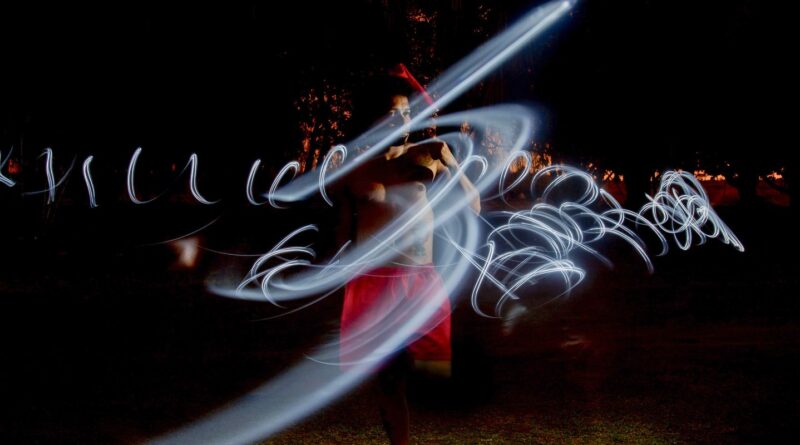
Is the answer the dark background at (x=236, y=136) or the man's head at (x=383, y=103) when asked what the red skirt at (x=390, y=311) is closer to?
the man's head at (x=383, y=103)

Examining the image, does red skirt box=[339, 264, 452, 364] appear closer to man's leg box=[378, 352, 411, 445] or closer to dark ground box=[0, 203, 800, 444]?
man's leg box=[378, 352, 411, 445]

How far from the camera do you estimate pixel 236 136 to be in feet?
59.2

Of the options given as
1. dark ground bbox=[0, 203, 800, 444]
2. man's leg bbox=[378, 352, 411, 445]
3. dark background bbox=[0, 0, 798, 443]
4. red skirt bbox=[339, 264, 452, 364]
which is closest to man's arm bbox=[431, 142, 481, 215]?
red skirt bbox=[339, 264, 452, 364]

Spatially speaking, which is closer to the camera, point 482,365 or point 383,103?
point 383,103

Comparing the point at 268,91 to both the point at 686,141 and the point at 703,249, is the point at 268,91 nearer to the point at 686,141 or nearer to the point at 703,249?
the point at 703,249

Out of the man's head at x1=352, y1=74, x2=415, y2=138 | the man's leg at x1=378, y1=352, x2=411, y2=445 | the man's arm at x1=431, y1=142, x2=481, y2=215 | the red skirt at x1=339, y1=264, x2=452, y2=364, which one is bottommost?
the man's leg at x1=378, y1=352, x2=411, y2=445

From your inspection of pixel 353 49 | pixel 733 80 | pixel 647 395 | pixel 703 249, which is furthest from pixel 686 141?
pixel 647 395

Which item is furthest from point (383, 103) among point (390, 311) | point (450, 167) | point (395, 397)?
point (395, 397)

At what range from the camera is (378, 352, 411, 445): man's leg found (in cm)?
416

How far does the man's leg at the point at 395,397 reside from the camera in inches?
164

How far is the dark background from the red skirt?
206 centimetres

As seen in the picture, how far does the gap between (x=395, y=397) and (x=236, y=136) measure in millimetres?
14666

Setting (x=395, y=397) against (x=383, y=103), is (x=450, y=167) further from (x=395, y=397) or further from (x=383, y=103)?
(x=395, y=397)

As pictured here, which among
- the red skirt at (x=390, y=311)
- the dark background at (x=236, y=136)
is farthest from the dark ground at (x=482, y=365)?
the red skirt at (x=390, y=311)
